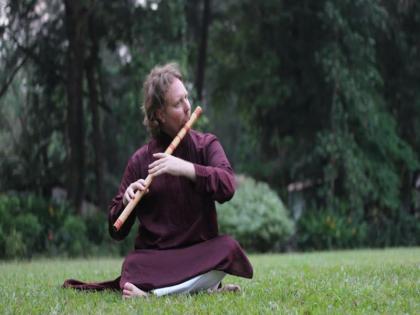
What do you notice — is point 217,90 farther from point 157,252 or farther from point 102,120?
point 157,252

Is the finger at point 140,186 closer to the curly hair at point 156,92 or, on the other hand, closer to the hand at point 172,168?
the hand at point 172,168

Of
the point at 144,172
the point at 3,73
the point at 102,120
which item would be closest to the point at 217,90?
the point at 102,120

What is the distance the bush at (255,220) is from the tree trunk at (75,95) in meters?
2.85

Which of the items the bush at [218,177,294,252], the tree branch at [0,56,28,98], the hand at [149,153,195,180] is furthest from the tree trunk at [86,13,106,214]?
the hand at [149,153,195,180]

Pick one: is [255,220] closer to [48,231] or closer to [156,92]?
[48,231]

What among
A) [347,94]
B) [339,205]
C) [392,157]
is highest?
[347,94]

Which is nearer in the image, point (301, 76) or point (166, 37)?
point (166, 37)

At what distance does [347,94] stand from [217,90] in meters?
3.82

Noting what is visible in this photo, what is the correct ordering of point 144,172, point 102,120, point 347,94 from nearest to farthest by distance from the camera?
point 144,172
point 347,94
point 102,120

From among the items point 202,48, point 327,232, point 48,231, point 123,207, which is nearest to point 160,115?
point 123,207

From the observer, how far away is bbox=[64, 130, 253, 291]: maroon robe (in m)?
4.25

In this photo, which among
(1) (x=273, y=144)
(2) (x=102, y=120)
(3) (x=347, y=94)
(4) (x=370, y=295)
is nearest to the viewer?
(4) (x=370, y=295)

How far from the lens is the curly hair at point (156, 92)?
173 inches

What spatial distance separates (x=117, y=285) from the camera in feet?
15.5
